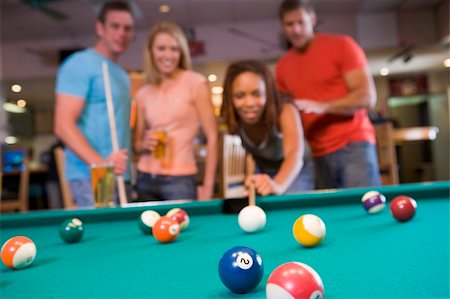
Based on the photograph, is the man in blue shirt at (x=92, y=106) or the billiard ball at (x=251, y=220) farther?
the man in blue shirt at (x=92, y=106)

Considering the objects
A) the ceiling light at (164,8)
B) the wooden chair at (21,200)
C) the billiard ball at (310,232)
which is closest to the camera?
the billiard ball at (310,232)

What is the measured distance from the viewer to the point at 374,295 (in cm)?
64

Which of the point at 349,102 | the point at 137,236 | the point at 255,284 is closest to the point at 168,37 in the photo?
the point at 349,102

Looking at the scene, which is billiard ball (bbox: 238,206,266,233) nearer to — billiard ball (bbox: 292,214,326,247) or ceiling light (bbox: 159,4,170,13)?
billiard ball (bbox: 292,214,326,247)

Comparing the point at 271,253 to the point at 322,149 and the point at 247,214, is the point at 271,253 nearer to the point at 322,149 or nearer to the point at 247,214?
the point at 247,214

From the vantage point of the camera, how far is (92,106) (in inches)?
94.6

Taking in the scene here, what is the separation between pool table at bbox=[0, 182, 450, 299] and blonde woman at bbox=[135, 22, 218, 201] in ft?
1.80

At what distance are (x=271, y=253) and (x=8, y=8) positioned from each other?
5.72m

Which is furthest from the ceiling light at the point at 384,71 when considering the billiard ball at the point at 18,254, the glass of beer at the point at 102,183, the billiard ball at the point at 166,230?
the billiard ball at the point at 18,254

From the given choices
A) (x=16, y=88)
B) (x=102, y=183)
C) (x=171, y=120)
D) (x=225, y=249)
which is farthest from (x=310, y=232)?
(x=16, y=88)

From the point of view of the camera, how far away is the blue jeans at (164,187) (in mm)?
2223

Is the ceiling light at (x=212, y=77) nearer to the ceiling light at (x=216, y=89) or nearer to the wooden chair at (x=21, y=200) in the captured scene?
the ceiling light at (x=216, y=89)

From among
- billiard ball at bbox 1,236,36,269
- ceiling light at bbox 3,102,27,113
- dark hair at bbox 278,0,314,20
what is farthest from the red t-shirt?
ceiling light at bbox 3,102,27,113

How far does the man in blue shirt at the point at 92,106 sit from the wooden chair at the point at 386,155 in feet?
9.32
